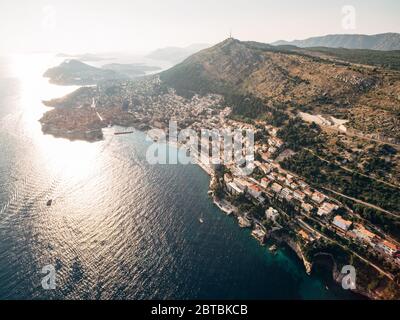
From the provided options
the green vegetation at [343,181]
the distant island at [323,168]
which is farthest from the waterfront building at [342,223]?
the green vegetation at [343,181]

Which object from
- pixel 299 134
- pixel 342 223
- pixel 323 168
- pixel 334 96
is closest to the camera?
pixel 342 223

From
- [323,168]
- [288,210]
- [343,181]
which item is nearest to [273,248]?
[288,210]

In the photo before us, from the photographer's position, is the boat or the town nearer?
the town

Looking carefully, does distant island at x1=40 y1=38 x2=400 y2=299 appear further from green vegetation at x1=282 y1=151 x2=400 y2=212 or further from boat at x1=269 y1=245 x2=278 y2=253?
boat at x1=269 y1=245 x2=278 y2=253

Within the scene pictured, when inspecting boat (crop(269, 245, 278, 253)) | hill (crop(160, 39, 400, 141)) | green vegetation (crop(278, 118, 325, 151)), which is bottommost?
boat (crop(269, 245, 278, 253))

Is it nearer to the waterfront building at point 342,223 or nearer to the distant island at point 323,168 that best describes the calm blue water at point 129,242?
the distant island at point 323,168

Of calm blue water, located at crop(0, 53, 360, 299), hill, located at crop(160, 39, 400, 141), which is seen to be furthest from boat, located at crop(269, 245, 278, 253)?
hill, located at crop(160, 39, 400, 141)

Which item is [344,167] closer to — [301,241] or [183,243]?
[301,241]

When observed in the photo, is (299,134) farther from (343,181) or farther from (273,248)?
(273,248)
